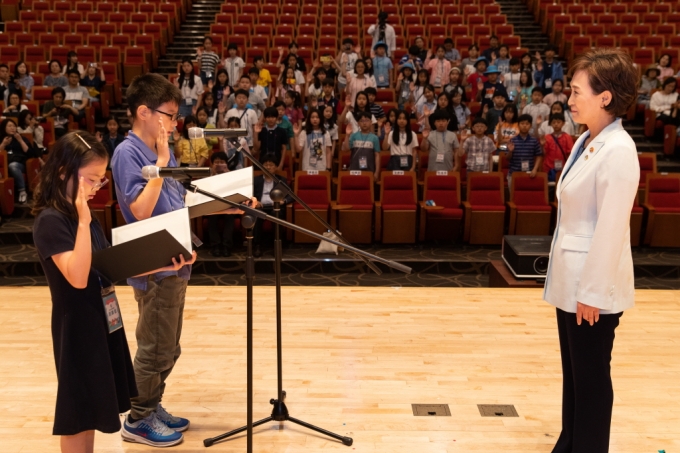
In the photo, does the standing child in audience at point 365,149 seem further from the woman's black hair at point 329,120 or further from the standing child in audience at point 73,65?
the standing child in audience at point 73,65

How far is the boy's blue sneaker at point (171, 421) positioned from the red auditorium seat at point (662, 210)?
4.72m

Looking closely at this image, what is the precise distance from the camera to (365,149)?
6.59 meters

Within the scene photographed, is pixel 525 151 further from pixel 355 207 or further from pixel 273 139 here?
pixel 273 139

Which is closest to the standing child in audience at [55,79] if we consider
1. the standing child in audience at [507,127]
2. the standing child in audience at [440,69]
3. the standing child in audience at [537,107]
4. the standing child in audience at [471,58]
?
the standing child in audience at [440,69]

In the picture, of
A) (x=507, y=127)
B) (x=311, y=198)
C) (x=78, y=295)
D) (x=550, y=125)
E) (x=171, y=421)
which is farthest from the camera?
(x=507, y=127)

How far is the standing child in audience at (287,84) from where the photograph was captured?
8086mm

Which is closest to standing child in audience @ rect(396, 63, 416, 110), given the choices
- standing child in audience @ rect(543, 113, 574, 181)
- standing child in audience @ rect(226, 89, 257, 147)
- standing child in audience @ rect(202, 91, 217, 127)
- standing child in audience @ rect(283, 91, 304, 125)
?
standing child in audience @ rect(283, 91, 304, 125)

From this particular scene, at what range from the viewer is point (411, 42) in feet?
32.8

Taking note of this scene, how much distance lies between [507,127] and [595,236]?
549cm

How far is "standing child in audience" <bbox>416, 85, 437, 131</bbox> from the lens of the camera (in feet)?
24.7

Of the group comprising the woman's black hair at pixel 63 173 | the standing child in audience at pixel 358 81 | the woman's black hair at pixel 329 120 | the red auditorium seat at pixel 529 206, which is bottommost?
the red auditorium seat at pixel 529 206

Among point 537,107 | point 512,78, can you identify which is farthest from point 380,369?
point 512,78

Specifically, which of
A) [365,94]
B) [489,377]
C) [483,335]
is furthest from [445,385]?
[365,94]

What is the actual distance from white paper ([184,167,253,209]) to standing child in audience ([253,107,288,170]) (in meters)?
4.42
